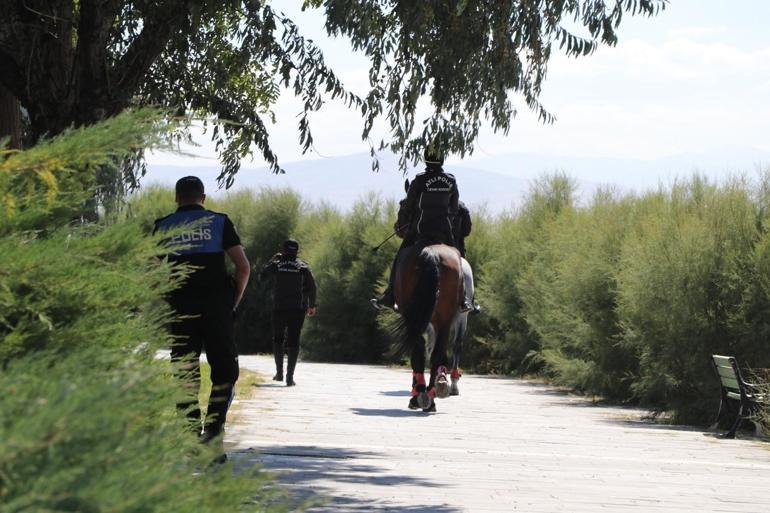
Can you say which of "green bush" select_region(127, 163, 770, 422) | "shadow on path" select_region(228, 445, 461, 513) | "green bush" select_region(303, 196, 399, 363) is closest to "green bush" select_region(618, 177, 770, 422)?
"green bush" select_region(127, 163, 770, 422)

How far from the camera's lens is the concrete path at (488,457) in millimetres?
8609

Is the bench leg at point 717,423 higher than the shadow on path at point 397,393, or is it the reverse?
the shadow on path at point 397,393

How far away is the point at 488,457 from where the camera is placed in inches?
432

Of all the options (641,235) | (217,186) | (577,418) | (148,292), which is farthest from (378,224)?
(148,292)

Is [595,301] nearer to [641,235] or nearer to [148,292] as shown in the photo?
[641,235]

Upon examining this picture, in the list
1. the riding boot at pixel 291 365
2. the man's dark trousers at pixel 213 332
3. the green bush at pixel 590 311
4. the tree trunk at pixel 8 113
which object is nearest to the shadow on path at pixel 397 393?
the riding boot at pixel 291 365

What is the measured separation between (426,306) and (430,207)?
116 centimetres

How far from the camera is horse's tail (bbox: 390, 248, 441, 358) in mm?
14875

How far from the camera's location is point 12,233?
3484 mm

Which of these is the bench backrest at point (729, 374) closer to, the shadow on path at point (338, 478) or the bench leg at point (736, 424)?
the bench leg at point (736, 424)

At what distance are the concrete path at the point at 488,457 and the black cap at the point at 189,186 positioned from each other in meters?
1.85

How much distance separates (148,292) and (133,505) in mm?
1202

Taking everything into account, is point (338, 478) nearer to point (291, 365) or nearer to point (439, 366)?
point (439, 366)

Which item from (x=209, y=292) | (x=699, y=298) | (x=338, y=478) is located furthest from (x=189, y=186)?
(x=699, y=298)
